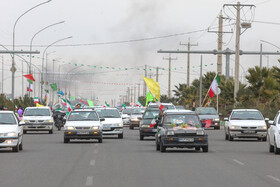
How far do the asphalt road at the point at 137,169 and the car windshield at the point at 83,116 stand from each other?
783 centimetres

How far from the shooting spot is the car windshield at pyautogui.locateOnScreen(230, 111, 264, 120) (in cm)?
3441

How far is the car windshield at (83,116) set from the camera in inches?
1235

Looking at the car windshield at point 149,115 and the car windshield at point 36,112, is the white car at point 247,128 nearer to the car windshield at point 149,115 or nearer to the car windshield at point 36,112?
the car windshield at point 149,115

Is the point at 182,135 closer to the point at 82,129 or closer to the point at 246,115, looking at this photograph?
the point at 82,129

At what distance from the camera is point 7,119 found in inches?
975

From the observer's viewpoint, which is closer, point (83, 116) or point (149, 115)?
point (83, 116)

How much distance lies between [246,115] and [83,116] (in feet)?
28.0

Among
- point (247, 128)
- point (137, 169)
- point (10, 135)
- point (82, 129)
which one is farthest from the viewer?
point (247, 128)

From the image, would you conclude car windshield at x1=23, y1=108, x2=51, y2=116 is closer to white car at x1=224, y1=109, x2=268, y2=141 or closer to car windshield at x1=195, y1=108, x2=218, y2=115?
white car at x1=224, y1=109, x2=268, y2=141

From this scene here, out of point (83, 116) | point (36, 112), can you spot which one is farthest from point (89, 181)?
point (36, 112)

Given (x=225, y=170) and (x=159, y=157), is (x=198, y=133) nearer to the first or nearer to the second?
(x=159, y=157)

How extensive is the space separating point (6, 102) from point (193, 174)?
52901 mm

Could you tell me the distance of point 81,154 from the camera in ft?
75.5

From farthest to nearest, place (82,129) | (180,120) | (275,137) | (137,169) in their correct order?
(82,129) < (180,120) < (275,137) < (137,169)
